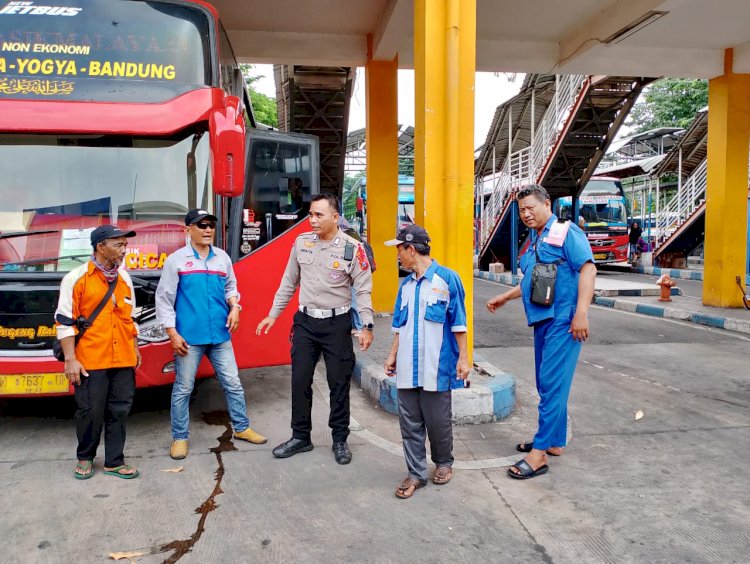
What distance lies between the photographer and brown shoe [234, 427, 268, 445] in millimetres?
4359

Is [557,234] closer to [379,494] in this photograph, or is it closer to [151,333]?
[379,494]

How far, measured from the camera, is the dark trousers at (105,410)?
3684 millimetres

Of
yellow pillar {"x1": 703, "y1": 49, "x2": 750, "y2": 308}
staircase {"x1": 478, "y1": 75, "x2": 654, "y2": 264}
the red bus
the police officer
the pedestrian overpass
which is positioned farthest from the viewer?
staircase {"x1": 478, "y1": 75, "x2": 654, "y2": 264}

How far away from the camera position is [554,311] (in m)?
3.76

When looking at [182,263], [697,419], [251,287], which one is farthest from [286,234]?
[697,419]

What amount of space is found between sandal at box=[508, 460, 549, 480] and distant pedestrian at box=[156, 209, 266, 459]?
215 cm

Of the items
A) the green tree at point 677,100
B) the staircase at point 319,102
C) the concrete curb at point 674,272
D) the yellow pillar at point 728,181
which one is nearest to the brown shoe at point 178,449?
the staircase at point 319,102

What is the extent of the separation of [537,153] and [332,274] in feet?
47.8

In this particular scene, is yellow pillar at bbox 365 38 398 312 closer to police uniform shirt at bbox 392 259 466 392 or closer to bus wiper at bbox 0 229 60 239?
bus wiper at bbox 0 229 60 239

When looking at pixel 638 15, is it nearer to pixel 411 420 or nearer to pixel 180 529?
pixel 411 420

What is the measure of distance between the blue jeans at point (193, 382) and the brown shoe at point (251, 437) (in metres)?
0.03

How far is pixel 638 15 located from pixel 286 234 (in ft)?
19.1

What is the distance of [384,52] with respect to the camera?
352 inches

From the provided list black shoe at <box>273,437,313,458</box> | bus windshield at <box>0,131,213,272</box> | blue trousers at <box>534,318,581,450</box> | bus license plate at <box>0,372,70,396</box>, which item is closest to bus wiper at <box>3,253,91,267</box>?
bus windshield at <box>0,131,213,272</box>
